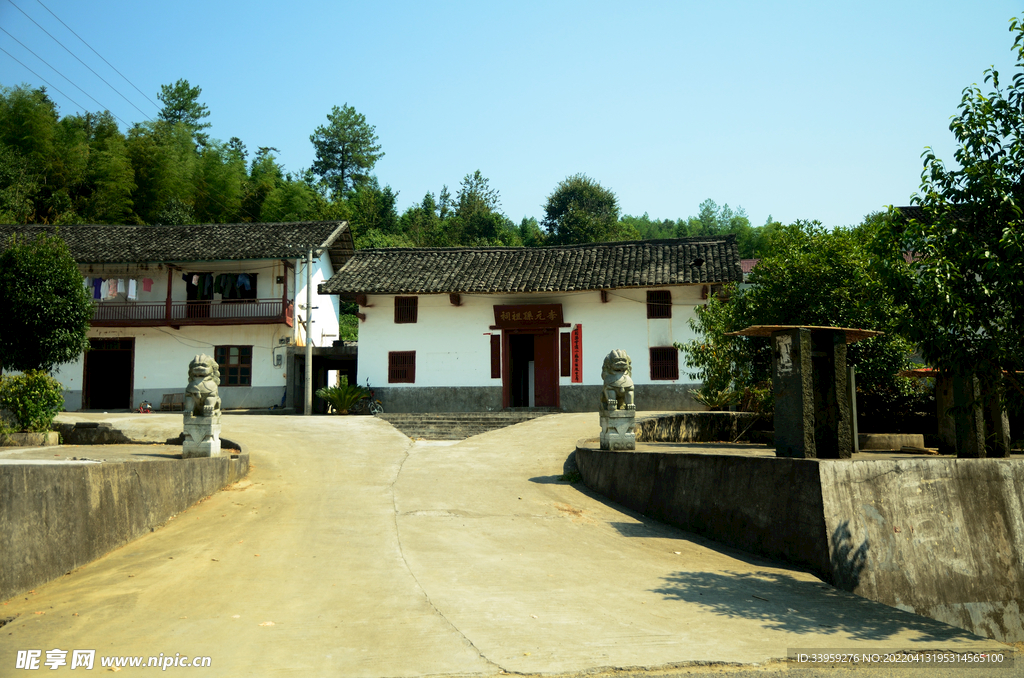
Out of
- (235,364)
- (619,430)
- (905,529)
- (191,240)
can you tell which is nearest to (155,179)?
(191,240)

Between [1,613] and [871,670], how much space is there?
18.9ft

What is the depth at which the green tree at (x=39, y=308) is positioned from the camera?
48.1 feet

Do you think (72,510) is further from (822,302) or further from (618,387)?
(822,302)

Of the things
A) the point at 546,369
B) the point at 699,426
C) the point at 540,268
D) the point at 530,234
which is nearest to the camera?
the point at 699,426

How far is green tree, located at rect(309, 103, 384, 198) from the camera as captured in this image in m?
44.8

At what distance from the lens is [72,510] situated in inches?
232

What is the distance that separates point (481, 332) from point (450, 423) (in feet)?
14.9

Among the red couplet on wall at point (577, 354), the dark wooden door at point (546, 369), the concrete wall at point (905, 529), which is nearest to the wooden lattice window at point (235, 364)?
the dark wooden door at point (546, 369)

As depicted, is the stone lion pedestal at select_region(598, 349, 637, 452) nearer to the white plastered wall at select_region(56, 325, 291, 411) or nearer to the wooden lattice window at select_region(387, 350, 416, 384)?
the wooden lattice window at select_region(387, 350, 416, 384)

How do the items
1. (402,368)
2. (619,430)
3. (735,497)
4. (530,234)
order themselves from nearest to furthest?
(735,497), (619,430), (402,368), (530,234)

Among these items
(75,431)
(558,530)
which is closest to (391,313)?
(75,431)

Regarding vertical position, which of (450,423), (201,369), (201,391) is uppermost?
(201,369)

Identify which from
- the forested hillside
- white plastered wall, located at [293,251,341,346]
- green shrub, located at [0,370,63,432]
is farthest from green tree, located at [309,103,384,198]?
green shrub, located at [0,370,63,432]

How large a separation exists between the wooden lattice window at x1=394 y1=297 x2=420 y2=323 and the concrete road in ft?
39.2
